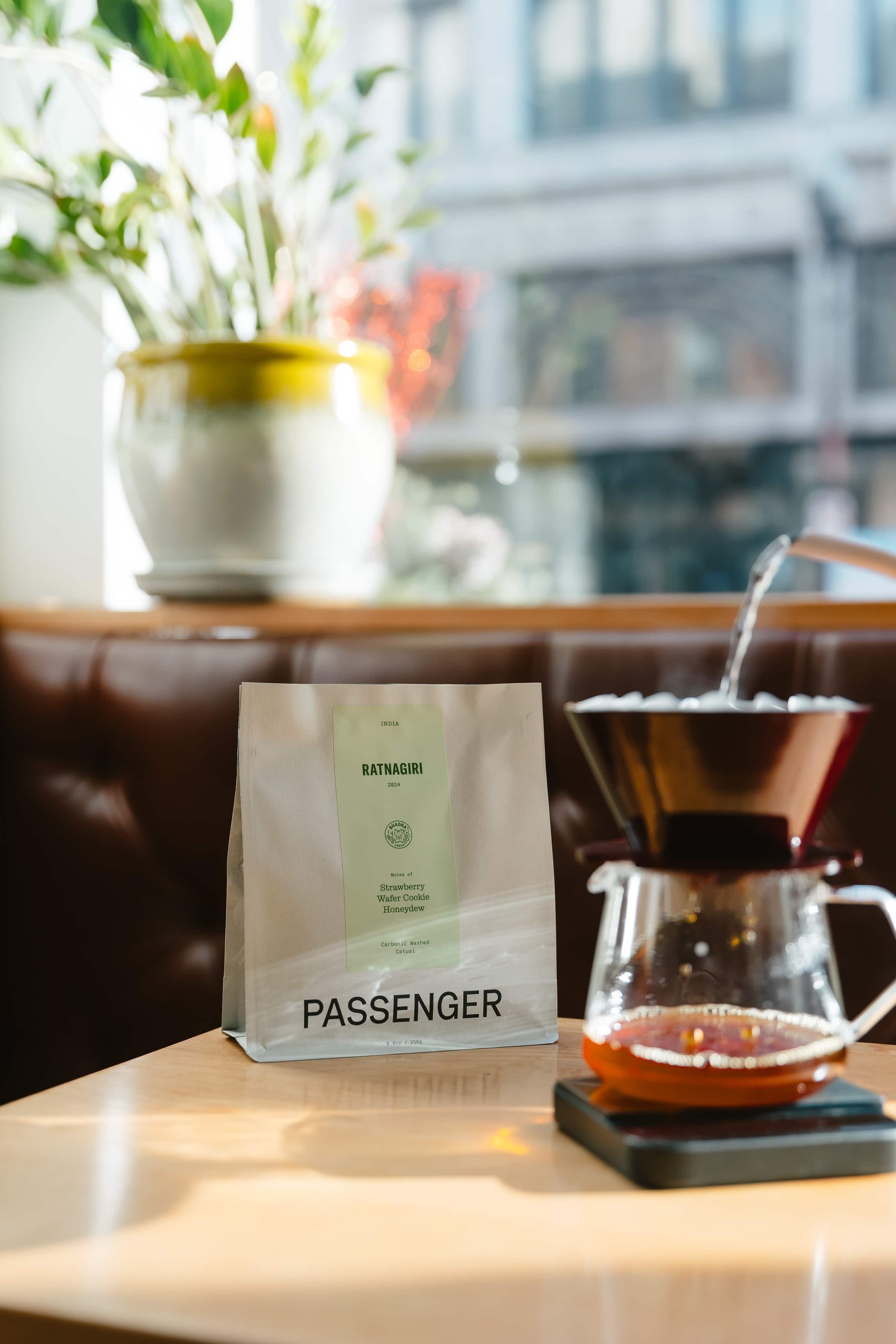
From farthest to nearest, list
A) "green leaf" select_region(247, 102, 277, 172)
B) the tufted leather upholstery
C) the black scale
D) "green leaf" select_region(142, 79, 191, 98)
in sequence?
"green leaf" select_region(247, 102, 277, 172)
"green leaf" select_region(142, 79, 191, 98)
the tufted leather upholstery
the black scale

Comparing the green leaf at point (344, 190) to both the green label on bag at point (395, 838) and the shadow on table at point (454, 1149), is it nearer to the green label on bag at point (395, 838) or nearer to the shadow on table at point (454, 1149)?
the green label on bag at point (395, 838)

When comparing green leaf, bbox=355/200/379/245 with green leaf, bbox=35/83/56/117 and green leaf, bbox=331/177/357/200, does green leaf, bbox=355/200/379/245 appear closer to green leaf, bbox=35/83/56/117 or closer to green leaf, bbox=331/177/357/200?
green leaf, bbox=331/177/357/200

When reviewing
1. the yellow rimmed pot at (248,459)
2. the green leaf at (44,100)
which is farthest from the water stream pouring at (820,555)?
the green leaf at (44,100)

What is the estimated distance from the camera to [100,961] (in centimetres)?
145

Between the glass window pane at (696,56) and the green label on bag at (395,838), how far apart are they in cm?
133

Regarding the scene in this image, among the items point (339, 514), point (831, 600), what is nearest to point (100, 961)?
point (339, 514)

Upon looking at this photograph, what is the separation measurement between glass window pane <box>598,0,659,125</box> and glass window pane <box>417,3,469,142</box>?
21 cm

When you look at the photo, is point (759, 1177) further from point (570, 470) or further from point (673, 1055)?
point (570, 470)

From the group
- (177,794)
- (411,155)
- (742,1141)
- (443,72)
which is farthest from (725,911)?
(443,72)

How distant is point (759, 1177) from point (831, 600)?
2.75 feet

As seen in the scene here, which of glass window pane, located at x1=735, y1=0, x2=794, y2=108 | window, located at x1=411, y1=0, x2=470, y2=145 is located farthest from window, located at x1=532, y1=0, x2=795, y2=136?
window, located at x1=411, y1=0, x2=470, y2=145

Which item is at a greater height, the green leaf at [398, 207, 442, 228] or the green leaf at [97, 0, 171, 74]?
the green leaf at [97, 0, 171, 74]

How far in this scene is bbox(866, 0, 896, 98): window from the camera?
1.82 metres

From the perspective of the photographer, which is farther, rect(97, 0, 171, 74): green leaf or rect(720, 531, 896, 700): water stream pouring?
rect(97, 0, 171, 74): green leaf
